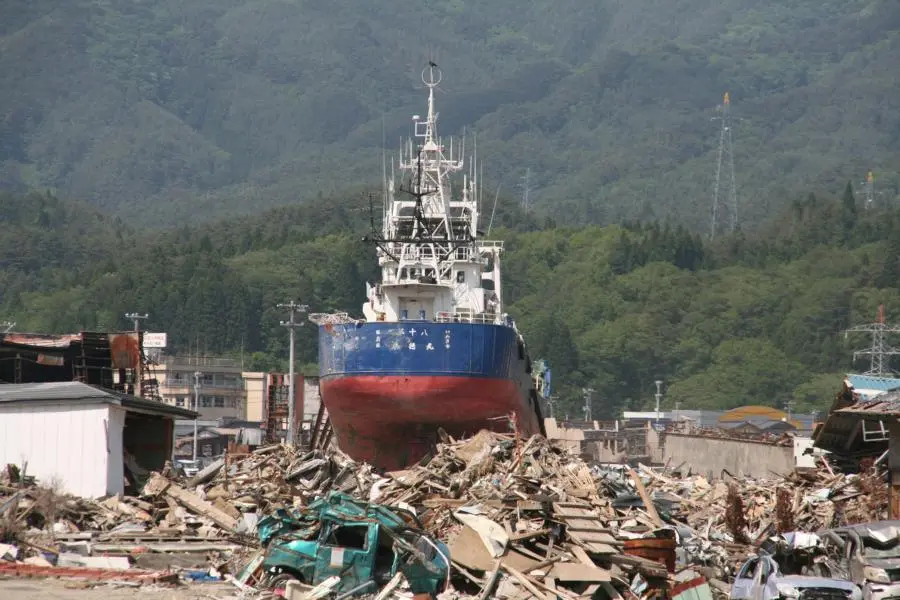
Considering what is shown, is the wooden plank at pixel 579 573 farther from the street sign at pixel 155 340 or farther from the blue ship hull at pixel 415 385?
the street sign at pixel 155 340

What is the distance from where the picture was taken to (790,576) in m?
23.1

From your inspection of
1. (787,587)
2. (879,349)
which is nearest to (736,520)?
(787,587)

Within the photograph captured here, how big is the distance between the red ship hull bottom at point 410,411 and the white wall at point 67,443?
1444cm

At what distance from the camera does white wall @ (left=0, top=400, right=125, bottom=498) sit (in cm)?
3138

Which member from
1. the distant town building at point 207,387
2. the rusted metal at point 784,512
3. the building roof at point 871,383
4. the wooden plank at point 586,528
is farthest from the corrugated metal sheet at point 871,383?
the distant town building at point 207,387

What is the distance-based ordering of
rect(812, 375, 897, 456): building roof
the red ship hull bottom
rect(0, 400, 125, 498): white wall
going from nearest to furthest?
rect(0, 400, 125, 498): white wall, rect(812, 375, 897, 456): building roof, the red ship hull bottom

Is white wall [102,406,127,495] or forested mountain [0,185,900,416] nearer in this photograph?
white wall [102,406,127,495]

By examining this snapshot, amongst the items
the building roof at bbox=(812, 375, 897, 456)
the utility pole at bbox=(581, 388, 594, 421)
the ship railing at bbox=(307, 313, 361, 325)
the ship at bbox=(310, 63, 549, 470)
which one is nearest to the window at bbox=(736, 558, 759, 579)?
the building roof at bbox=(812, 375, 897, 456)

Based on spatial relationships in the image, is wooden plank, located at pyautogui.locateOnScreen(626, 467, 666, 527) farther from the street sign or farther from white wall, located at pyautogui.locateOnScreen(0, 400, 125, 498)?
the street sign

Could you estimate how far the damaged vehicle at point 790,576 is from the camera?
73.4 ft

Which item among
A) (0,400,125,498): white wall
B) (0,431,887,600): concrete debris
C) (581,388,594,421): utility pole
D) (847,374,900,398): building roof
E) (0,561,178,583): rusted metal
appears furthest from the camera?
(581,388,594,421): utility pole

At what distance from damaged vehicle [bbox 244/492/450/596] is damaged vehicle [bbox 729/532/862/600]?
4581 millimetres

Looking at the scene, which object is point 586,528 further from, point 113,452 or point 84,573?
point 113,452

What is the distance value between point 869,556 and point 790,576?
1.45 m
